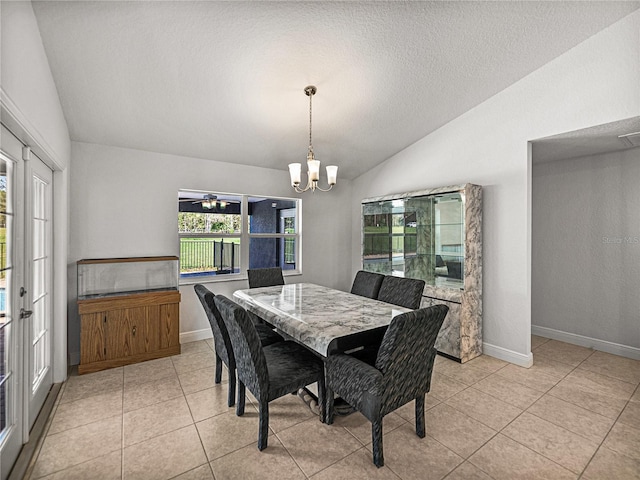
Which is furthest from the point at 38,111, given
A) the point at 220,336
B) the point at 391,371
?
the point at 391,371

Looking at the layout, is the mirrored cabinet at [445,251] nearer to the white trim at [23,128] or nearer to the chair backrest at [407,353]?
the chair backrest at [407,353]

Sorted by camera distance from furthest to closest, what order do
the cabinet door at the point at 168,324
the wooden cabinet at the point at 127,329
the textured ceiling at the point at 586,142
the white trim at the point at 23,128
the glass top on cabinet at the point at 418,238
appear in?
the glass top on cabinet at the point at 418,238
the cabinet door at the point at 168,324
the wooden cabinet at the point at 127,329
the textured ceiling at the point at 586,142
the white trim at the point at 23,128

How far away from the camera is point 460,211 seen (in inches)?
135

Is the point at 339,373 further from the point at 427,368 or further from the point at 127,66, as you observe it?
the point at 127,66

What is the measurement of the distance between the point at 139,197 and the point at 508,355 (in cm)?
451

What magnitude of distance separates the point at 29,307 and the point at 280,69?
257cm

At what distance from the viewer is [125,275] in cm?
353

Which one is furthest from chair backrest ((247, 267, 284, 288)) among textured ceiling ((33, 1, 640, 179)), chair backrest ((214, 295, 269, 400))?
chair backrest ((214, 295, 269, 400))

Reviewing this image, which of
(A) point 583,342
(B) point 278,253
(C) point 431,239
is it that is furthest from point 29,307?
(A) point 583,342

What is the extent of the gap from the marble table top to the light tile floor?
0.66 m

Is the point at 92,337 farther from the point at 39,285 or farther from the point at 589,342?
the point at 589,342

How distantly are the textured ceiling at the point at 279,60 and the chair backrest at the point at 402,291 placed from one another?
1885mm

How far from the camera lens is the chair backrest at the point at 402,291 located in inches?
114

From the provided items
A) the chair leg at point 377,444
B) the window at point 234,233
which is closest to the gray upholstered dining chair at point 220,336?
the chair leg at point 377,444
